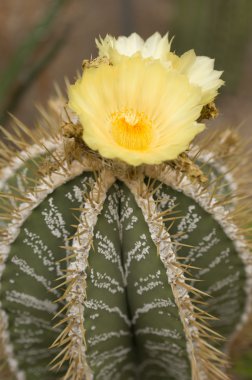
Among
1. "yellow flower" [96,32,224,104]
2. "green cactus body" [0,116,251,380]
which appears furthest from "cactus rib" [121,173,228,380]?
"yellow flower" [96,32,224,104]

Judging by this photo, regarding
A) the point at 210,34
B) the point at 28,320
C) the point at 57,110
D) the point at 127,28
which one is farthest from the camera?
the point at 127,28

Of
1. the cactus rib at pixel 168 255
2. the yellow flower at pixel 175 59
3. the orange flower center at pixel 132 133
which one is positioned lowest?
the cactus rib at pixel 168 255

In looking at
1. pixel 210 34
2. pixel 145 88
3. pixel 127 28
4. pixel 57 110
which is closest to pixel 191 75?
pixel 145 88

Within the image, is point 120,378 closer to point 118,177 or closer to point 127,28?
point 118,177

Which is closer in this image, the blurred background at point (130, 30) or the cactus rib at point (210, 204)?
the cactus rib at point (210, 204)

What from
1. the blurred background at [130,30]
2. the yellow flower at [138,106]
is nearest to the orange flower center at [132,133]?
the yellow flower at [138,106]

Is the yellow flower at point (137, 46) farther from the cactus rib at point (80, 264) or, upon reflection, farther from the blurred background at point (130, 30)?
the blurred background at point (130, 30)
